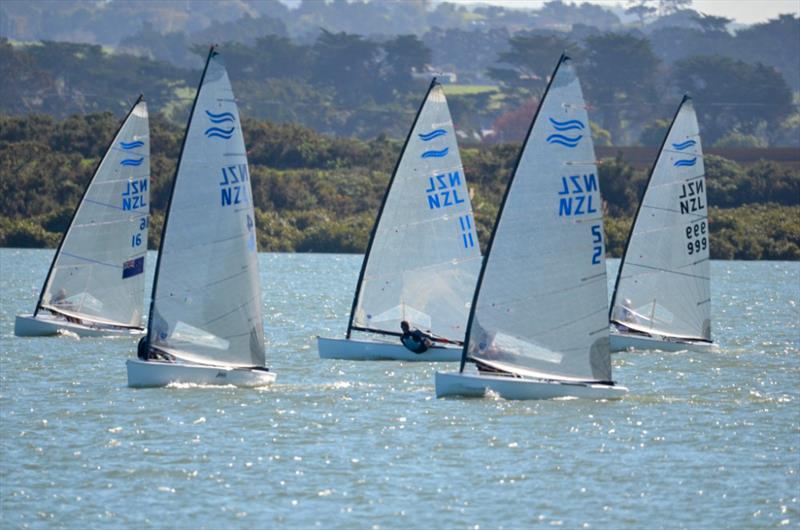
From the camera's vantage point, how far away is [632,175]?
106 meters

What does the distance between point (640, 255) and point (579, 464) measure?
17873 millimetres

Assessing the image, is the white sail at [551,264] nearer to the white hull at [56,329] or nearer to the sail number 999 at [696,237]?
the sail number 999 at [696,237]

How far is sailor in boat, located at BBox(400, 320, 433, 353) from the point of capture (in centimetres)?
4025

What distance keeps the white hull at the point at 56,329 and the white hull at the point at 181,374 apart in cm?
1077

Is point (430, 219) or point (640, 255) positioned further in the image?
point (640, 255)

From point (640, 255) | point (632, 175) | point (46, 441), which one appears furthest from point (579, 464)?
point (632, 175)

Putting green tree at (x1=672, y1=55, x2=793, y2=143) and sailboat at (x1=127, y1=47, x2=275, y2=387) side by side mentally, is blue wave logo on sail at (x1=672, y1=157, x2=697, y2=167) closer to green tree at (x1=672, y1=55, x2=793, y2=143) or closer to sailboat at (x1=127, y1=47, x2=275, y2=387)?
sailboat at (x1=127, y1=47, x2=275, y2=387)

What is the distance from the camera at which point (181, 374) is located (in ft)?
112

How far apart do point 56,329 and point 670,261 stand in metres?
15.7

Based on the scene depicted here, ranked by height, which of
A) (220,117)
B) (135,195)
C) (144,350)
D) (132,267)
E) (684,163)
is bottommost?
(144,350)

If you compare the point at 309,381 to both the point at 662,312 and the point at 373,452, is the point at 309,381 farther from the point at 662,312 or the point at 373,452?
the point at 662,312

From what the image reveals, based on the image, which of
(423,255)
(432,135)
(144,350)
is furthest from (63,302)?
(144,350)

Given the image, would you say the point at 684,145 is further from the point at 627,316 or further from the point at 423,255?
the point at 423,255

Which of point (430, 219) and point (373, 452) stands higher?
point (430, 219)
